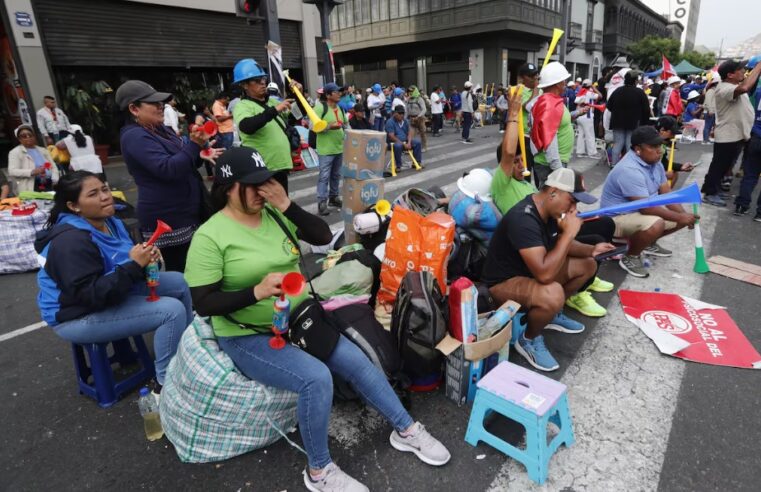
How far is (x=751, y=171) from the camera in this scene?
607 cm

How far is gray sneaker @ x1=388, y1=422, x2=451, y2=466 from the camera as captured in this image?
2309 mm

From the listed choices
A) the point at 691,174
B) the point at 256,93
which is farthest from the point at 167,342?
the point at 691,174

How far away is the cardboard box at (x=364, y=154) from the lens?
527 cm

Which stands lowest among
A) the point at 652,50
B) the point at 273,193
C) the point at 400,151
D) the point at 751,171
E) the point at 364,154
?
the point at 751,171

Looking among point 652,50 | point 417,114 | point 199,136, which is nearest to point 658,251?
point 199,136

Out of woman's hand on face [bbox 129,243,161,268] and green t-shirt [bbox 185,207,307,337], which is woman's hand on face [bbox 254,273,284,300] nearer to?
green t-shirt [bbox 185,207,307,337]

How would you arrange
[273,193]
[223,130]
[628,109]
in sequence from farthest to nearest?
[223,130]
[628,109]
[273,193]

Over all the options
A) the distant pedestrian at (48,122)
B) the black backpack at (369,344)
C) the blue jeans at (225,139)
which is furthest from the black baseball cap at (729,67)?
the distant pedestrian at (48,122)

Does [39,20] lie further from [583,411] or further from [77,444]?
[583,411]

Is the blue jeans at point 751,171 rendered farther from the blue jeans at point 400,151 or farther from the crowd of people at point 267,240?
the blue jeans at point 400,151

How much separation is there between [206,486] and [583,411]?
2.14m

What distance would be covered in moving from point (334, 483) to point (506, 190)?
9.11 ft

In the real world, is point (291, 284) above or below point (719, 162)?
above

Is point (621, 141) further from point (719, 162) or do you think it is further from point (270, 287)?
point (270, 287)
